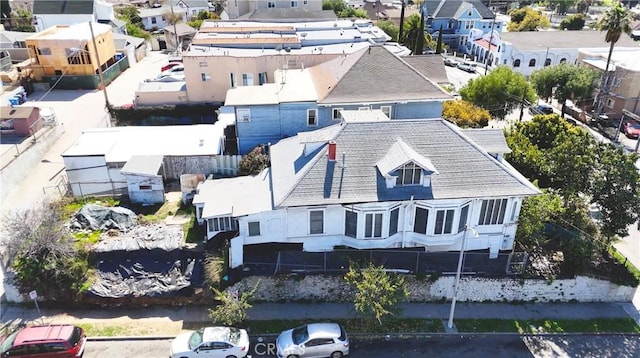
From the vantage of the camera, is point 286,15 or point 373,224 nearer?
point 373,224

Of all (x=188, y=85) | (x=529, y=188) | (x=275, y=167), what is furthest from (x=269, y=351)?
(x=188, y=85)

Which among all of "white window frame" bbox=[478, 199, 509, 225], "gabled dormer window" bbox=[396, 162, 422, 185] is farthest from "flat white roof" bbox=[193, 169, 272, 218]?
"white window frame" bbox=[478, 199, 509, 225]

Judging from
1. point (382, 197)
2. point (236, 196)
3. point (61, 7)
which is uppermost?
point (61, 7)

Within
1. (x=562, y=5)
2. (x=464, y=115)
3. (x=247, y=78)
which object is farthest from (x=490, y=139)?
(x=562, y=5)

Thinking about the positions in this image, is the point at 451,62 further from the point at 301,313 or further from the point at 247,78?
the point at 301,313

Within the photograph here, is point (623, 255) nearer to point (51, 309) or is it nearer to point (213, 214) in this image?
point (213, 214)

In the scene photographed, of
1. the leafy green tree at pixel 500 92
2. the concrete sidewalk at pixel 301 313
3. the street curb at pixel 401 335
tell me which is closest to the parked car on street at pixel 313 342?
the street curb at pixel 401 335
